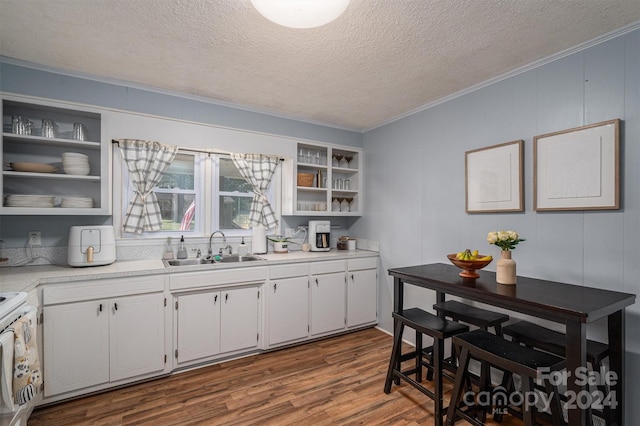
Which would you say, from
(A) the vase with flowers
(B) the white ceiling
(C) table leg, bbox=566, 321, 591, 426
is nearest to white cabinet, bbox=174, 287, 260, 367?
(B) the white ceiling

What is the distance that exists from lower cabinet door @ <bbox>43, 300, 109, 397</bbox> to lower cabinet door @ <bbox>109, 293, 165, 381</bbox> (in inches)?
2.2

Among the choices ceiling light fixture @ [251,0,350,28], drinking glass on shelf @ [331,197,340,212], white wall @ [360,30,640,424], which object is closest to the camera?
ceiling light fixture @ [251,0,350,28]

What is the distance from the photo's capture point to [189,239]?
3.07 meters

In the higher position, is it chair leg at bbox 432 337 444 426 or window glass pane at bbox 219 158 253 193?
window glass pane at bbox 219 158 253 193

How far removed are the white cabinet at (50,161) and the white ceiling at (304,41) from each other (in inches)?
15.6

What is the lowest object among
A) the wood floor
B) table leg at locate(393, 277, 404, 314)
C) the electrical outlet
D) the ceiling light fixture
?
the wood floor

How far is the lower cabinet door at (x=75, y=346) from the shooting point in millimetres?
2080

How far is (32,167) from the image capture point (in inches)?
91.0

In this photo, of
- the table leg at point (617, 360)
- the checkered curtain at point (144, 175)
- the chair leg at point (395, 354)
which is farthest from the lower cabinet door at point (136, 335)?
the table leg at point (617, 360)

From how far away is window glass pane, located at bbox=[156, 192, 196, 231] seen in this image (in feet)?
10.0

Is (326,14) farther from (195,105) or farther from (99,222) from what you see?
(99,222)

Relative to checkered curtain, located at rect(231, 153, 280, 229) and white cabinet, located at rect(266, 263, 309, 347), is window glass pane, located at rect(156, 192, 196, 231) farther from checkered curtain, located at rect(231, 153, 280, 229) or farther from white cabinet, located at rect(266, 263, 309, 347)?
white cabinet, located at rect(266, 263, 309, 347)

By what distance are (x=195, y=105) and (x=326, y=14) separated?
195 cm

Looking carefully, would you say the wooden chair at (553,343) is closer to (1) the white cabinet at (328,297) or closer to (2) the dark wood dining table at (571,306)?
(2) the dark wood dining table at (571,306)
